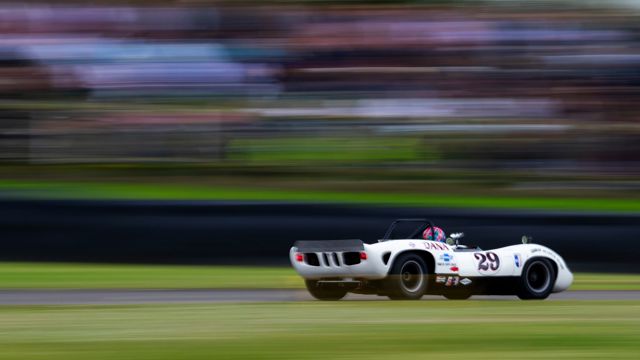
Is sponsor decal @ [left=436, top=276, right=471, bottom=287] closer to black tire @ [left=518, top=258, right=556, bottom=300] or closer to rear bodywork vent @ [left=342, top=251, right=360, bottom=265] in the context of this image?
black tire @ [left=518, top=258, right=556, bottom=300]

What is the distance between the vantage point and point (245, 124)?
42.5ft

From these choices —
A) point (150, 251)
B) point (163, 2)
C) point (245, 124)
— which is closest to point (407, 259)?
point (150, 251)

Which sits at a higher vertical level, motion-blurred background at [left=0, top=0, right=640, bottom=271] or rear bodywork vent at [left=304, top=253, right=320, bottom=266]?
motion-blurred background at [left=0, top=0, right=640, bottom=271]

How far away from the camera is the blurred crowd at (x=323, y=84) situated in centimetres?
1273

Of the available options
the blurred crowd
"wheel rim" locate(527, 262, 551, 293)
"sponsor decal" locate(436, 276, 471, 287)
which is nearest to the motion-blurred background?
the blurred crowd

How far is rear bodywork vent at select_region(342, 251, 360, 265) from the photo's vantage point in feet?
19.7

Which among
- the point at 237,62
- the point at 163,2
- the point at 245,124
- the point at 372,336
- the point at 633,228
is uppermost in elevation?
the point at 163,2

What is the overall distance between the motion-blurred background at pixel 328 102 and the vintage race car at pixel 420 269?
11.0 ft

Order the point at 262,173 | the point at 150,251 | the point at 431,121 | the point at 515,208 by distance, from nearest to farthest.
→ the point at 150,251 < the point at 515,208 < the point at 262,173 < the point at 431,121

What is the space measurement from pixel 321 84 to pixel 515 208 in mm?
4312

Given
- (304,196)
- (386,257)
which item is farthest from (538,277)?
→ (304,196)

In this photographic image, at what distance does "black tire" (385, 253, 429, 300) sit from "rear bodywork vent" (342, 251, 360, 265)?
0.23 metres

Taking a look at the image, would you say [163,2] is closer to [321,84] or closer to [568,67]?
[321,84]

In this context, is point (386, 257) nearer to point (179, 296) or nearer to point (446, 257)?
point (446, 257)
